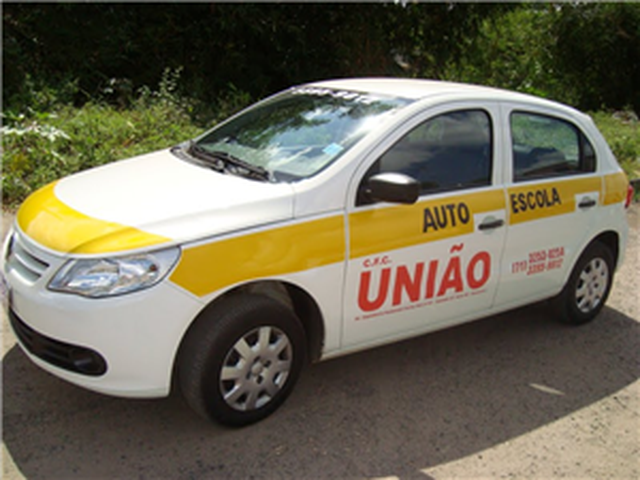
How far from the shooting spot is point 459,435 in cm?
381

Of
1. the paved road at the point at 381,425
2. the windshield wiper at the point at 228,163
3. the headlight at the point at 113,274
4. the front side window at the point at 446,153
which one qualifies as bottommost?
the paved road at the point at 381,425

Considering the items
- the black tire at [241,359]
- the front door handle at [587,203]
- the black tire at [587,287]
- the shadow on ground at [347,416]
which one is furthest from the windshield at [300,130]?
the black tire at [587,287]

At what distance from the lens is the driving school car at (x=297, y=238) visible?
3225mm

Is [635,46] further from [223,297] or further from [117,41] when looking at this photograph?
[223,297]

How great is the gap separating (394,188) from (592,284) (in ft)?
7.71

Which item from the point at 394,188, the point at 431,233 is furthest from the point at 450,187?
the point at 394,188

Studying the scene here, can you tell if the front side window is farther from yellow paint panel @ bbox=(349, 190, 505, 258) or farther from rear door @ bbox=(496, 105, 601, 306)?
rear door @ bbox=(496, 105, 601, 306)

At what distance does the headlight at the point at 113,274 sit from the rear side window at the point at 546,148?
7.79 ft

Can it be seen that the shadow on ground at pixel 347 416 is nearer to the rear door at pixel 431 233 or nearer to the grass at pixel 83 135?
the rear door at pixel 431 233

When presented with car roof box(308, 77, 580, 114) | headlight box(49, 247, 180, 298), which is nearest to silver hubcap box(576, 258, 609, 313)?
car roof box(308, 77, 580, 114)

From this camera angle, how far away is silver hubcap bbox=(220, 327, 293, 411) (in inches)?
138

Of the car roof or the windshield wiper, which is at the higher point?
the car roof

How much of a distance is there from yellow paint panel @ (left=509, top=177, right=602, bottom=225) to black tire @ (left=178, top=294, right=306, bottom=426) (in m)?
1.64

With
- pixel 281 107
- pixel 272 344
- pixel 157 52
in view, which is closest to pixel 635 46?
pixel 157 52
